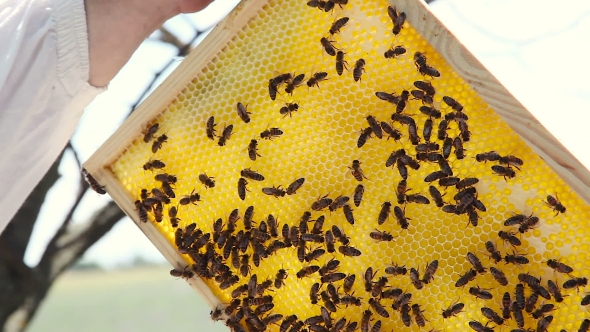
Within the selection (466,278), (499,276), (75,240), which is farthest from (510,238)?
(75,240)

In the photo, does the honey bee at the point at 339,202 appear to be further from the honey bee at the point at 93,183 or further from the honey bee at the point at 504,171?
the honey bee at the point at 93,183

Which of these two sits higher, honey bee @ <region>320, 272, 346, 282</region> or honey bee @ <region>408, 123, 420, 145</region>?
honey bee @ <region>408, 123, 420, 145</region>

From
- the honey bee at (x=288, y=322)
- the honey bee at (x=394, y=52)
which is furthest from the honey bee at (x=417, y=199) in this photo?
the honey bee at (x=288, y=322)

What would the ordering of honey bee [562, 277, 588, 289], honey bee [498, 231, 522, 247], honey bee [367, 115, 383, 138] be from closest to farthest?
1. honey bee [562, 277, 588, 289]
2. honey bee [498, 231, 522, 247]
3. honey bee [367, 115, 383, 138]

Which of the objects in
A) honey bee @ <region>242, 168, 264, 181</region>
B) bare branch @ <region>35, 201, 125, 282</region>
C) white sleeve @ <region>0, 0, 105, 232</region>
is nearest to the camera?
white sleeve @ <region>0, 0, 105, 232</region>

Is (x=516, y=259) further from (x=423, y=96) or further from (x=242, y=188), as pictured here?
(x=242, y=188)

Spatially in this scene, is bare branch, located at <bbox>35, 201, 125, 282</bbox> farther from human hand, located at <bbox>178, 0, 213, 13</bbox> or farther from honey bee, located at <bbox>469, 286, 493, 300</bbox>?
honey bee, located at <bbox>469, 286, 493, 300</bbox>

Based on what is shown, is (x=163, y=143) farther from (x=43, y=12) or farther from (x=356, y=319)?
(x=356, y=319)

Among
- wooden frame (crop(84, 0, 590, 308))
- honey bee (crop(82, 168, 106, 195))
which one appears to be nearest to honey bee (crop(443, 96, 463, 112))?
wooden frame (crop(84, 0, 590, 308))
